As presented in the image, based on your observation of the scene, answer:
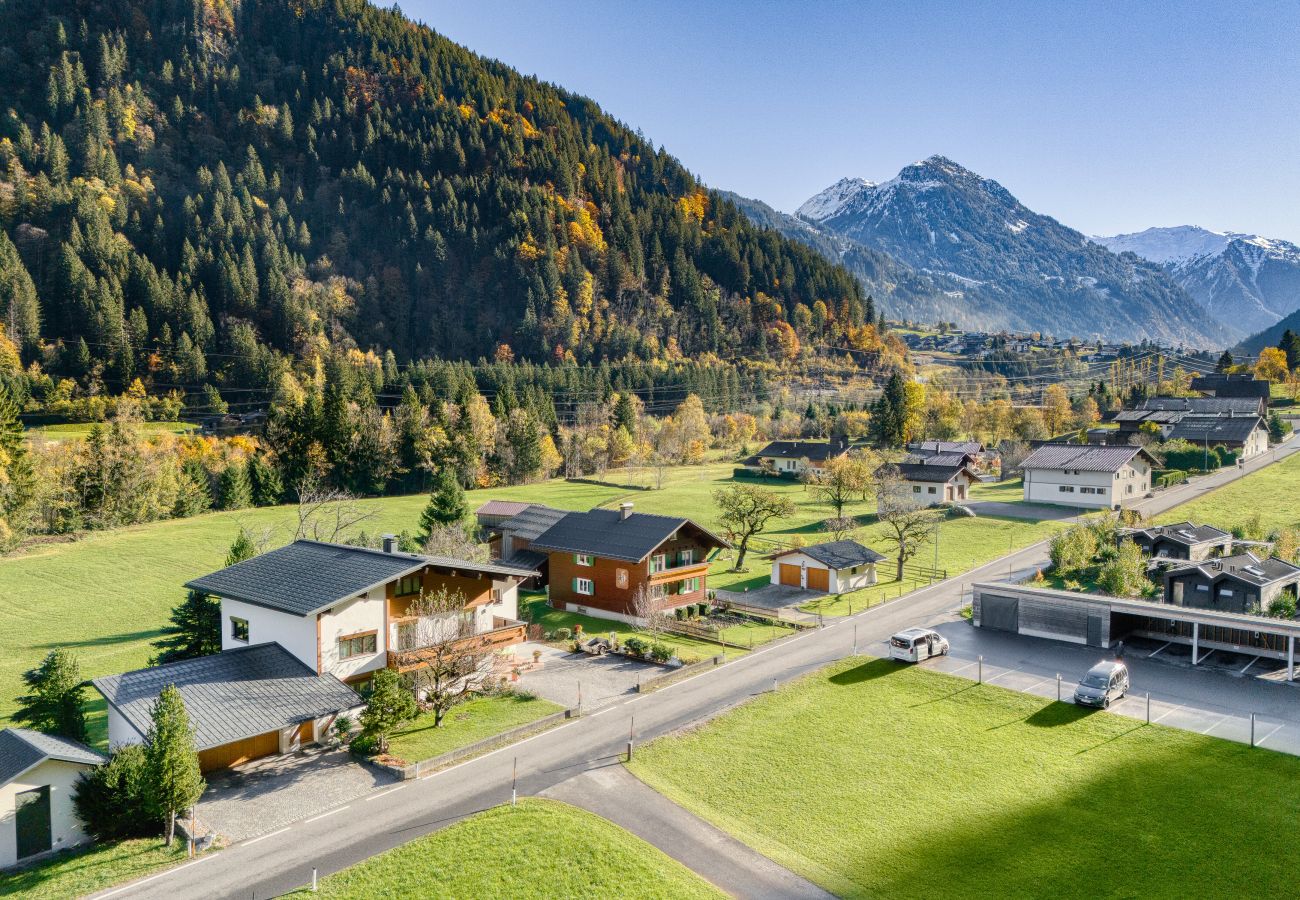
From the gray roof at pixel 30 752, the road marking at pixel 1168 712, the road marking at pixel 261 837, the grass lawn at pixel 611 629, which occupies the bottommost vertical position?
the grass lawn at pixel 611 629

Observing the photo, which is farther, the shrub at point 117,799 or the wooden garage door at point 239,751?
the wooden garage door at point 239,751

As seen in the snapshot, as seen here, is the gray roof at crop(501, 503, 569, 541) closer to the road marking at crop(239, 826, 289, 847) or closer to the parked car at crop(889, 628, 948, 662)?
the parked car at crop(889, 628, 948, 662)

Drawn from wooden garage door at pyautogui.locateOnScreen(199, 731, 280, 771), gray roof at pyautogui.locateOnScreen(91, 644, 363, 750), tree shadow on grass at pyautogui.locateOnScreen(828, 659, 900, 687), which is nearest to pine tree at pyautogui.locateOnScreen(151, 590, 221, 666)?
gray roof at pyautogui.locateOnScreen(91, 644, 363, 750)

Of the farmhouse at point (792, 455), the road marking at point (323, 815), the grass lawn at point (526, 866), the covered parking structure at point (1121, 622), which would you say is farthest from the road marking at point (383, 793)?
the farmhouse at point (792, 455)

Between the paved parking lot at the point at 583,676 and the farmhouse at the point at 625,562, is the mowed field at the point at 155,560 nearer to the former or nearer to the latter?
the farmhouse at the point at 625,562

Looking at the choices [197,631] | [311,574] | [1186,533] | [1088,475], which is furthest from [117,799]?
[1088,475]

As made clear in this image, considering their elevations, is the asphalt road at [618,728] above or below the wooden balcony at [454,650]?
below
